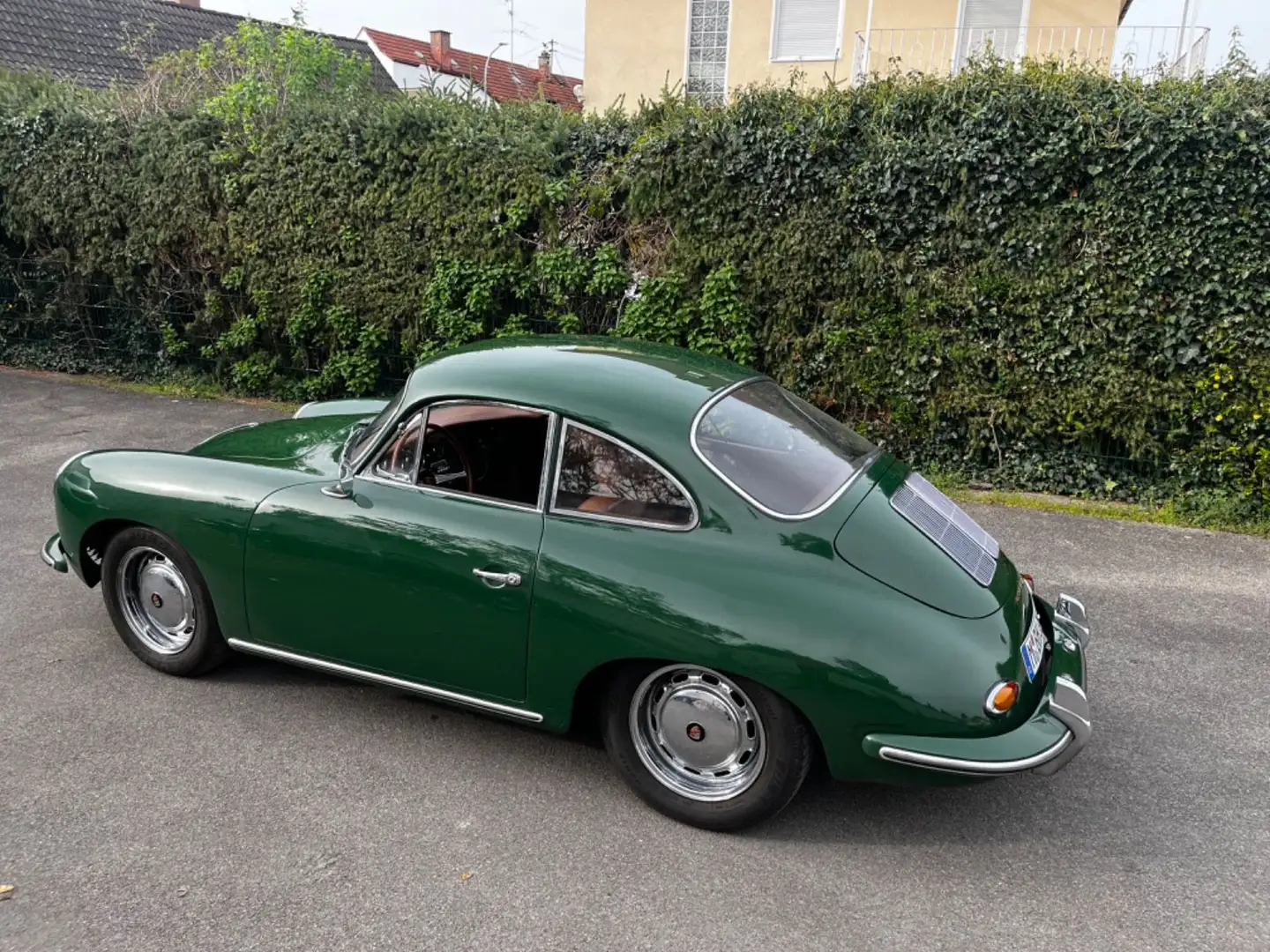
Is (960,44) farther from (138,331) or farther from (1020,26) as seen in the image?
(138,331)

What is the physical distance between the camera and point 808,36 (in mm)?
14094

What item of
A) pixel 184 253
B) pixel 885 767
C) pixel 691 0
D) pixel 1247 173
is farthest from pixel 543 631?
pixel 691 0

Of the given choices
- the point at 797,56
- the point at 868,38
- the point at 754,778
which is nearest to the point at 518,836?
the point at 754,778

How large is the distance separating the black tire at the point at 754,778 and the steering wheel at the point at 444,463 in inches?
39.8

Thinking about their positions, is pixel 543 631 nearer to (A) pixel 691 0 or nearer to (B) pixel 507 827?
(B) pixel 507 827

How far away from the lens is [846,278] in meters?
7.52

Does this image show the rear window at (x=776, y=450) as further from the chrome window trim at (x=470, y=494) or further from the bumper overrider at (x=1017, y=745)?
the bumper overrider at (x=1017, y=745)

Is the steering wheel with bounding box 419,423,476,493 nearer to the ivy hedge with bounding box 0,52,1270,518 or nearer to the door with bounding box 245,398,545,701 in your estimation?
the door with bounding box 245,398,545,701

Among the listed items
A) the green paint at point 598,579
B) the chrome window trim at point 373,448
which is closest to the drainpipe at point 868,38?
the green paint at point 598,579

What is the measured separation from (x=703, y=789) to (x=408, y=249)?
22.1 feet

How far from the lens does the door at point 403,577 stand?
351 centimetres

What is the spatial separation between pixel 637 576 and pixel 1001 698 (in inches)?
47.6

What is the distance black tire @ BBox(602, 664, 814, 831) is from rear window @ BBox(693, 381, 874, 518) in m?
0.66

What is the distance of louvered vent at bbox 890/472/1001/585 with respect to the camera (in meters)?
3.50
